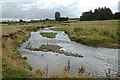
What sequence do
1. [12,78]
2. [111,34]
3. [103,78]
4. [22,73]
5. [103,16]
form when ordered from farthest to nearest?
[103,16], [111,34], [103,78], [22,73], [12,78]

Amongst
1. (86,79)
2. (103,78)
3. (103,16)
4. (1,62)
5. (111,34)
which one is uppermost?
(103,16)

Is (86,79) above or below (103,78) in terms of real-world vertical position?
→ above

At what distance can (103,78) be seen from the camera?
24.9 ft

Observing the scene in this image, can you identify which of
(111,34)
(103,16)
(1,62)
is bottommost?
(1,62)

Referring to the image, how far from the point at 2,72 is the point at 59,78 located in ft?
11.3

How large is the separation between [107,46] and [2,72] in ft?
52.9

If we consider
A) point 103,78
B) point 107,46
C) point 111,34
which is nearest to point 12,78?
point 103,78

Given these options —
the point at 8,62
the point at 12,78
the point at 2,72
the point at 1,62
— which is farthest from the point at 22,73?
the point at 1,62

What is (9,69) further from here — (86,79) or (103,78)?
(103,78)

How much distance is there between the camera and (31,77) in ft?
19.8

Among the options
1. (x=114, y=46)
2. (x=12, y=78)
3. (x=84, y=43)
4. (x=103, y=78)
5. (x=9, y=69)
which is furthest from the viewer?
(x=84, y=43)

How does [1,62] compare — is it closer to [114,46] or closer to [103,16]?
[114,46]

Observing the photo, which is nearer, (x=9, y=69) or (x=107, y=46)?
(x=9, y=69)

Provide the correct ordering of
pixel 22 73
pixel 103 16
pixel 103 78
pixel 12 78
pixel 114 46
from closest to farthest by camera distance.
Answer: pixel 12 78
pixel 22 73
pixel 103 78
pixel 114 46
pixel 103 16
